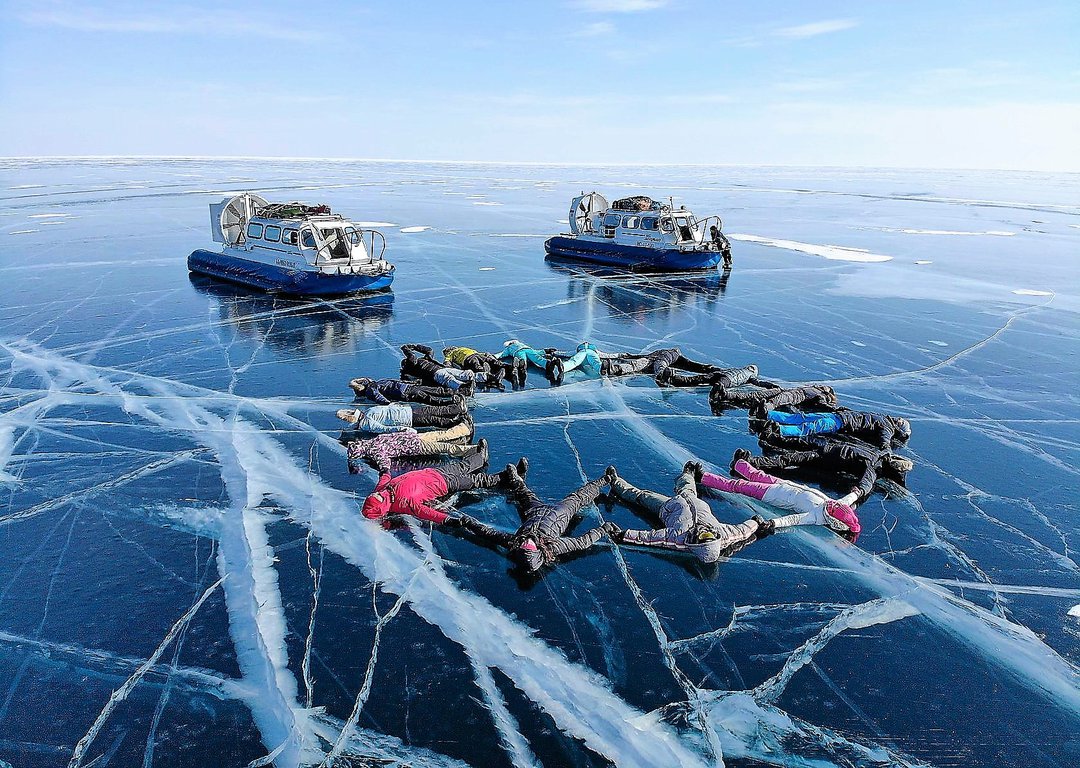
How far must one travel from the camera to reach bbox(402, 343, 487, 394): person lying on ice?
14.0m

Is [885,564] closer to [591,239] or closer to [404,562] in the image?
[404,562]

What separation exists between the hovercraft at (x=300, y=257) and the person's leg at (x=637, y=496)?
13.6 metres

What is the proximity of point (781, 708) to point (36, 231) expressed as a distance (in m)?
40.1

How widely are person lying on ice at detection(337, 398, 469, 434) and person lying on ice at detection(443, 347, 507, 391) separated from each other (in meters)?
2.12

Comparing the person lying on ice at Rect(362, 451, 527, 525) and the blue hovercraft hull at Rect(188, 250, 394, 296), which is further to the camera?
the blue hovercraft hull at Rect(188, 250, 394, 296)

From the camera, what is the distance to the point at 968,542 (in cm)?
923

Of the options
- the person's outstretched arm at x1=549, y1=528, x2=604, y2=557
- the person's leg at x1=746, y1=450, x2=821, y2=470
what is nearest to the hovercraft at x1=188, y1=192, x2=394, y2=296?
the person's leg at x1=746, y1=450, x2=821, y2=470

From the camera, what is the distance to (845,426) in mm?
12117

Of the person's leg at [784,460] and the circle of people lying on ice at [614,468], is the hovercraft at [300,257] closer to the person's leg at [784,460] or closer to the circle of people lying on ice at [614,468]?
the circle of people lying on ice at [614,468]

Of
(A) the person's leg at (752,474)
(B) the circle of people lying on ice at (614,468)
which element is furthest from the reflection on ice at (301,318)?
(A) the person's leg at (752,474)

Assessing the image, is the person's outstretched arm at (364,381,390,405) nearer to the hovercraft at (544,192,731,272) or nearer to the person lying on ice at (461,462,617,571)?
the person lying on ice at (461,462,617,571)

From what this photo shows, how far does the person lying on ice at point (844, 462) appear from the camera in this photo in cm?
1065

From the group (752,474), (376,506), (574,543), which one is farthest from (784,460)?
(376,506)

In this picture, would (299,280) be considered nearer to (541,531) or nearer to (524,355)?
(524,355)
